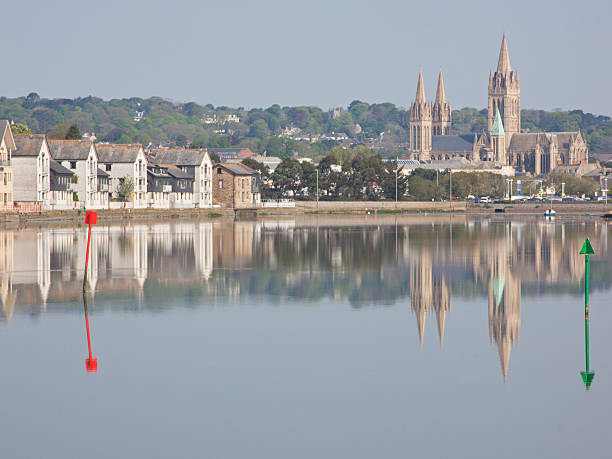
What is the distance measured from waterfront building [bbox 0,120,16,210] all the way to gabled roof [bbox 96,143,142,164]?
67.7 ft

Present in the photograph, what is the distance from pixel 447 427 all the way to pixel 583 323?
10.9 meters

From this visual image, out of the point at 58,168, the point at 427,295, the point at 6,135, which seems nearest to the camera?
the point at 427,295

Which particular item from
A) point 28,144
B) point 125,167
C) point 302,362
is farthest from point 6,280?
point 125,167

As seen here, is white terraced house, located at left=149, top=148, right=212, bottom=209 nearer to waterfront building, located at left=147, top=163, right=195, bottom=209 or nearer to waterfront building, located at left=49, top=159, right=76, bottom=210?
waterfront building, located at left=147, top=163, right=195, bottom=209

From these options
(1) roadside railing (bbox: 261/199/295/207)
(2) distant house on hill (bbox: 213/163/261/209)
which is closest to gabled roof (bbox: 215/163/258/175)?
(2) distant house on hill (bbox: 213/163/261/209)

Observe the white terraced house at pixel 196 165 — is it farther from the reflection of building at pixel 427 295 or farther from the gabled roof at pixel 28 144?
the reflection of building at pixel 427 295

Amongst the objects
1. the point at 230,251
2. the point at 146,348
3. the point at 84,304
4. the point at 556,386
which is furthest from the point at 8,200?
the point at 556,386

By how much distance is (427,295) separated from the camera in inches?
1215

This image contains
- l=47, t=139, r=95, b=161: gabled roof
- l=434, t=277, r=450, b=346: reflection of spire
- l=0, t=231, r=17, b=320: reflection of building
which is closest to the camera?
l=434, t=277, r=450, b=346: reflection of spire

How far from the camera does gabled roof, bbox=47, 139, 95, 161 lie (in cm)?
9438

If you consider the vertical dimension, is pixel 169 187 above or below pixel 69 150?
below

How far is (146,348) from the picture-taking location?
69.9 feet

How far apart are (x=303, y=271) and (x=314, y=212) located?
303 feet

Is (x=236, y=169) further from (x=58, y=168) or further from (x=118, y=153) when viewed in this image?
(x=58, y=168)
